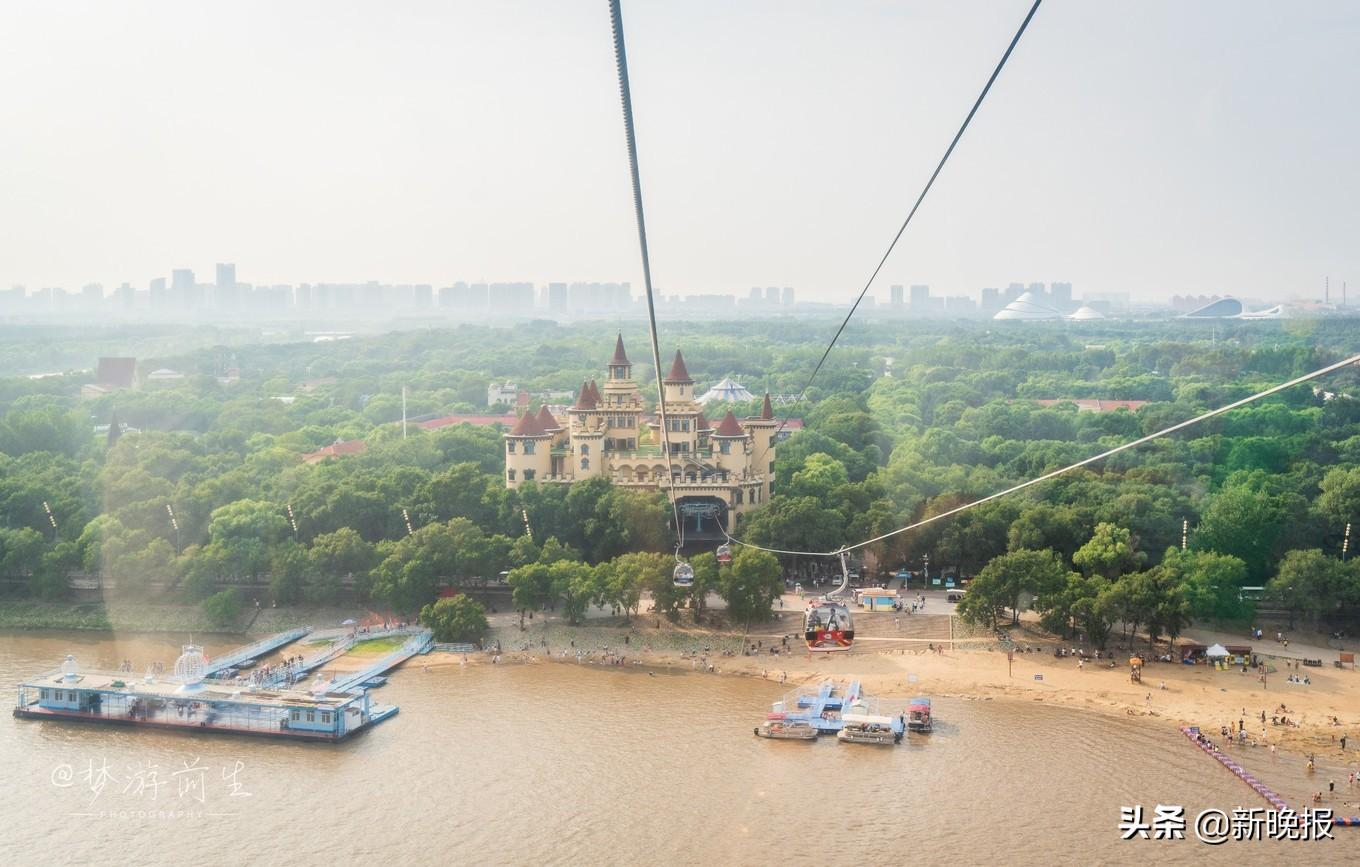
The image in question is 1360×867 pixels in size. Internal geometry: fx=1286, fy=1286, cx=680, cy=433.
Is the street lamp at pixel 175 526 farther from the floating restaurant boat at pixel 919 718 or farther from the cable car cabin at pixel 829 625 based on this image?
the floating restaurant boat at pixel 919 718

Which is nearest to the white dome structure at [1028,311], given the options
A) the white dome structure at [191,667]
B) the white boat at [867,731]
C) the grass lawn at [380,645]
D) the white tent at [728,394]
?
the white tent at [728,394]

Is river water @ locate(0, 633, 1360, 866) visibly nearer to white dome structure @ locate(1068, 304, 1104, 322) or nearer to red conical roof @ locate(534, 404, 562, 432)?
red conical roof @ locate(534, 404, 562, 432)

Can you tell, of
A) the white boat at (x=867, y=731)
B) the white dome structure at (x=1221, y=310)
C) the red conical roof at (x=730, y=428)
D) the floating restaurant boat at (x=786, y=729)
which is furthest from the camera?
the white dome structure at (x=1221, y=310)

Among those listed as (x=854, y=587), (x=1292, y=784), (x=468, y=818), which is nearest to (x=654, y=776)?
(x=468, y=818)

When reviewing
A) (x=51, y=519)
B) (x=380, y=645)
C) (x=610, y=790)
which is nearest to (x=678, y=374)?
(x=380, y=645)

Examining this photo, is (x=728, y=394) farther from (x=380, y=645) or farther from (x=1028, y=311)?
(x=1028, y=311)

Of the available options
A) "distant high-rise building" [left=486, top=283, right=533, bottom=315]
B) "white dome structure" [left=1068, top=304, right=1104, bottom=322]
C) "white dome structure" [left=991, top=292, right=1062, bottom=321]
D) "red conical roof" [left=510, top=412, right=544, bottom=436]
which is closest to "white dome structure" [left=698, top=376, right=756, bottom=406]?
"red conical roof" [left=510, top=412, right=544, bottom=436]
